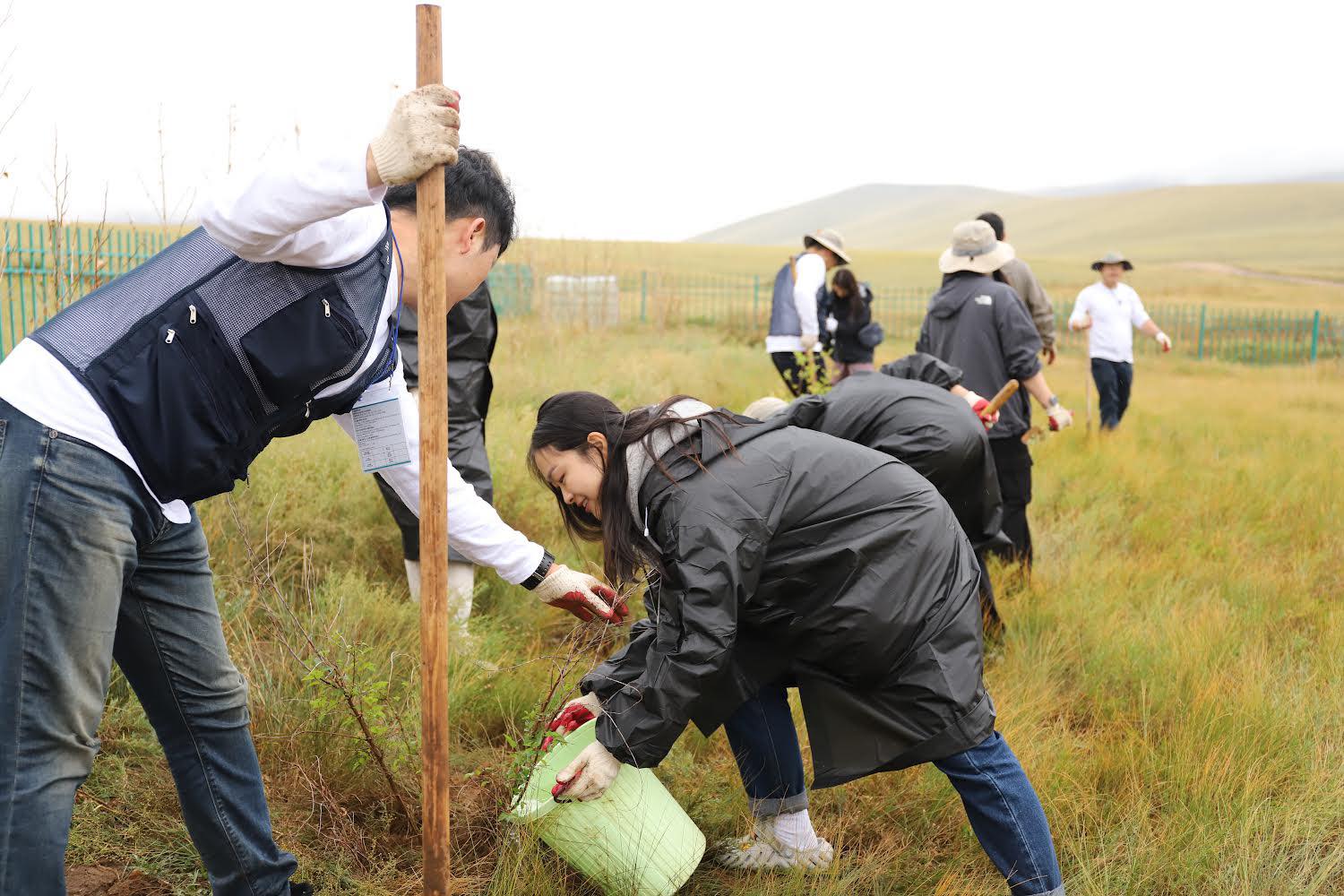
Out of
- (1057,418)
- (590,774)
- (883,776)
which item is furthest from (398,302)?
(1057,418)

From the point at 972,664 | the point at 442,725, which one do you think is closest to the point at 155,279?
the point at 442,725

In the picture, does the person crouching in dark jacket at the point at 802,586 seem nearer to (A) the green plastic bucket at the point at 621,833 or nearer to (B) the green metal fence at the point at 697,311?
(A) the green plastic bucket at the point at 621,833

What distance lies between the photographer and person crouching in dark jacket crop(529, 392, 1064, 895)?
7.23ft

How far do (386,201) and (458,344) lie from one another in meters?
1.80

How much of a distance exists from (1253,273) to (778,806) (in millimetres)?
69298

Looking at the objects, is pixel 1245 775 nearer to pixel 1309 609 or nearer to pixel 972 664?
pixel 972 664

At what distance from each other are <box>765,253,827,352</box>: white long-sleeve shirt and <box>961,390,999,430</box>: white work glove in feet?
12.4

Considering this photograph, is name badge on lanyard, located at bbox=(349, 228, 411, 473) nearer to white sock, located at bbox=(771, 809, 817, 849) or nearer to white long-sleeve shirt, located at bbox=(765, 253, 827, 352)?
white sock, located at bbox=(771, 809, 817, 849)

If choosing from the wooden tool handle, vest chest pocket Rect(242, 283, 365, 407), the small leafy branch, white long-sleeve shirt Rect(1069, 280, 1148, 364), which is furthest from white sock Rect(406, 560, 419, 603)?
white long-sleeve shirt Rect(1069, 280, 1148, 364)

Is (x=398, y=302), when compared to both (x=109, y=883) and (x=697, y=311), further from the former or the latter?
(x=697, y=311)

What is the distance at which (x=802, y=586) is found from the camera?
2.36 metres

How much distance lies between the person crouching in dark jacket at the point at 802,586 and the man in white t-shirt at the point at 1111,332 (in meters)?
7.29

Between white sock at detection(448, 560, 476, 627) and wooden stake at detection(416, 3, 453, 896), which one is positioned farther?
white sock at detection(448, 560, 476, 627)

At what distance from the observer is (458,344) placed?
3.89 m
